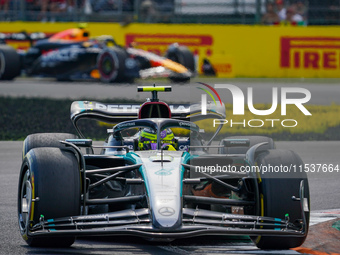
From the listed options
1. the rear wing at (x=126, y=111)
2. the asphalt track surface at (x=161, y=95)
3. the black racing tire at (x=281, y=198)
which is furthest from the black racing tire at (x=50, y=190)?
the asphalt track surface at (x=161, y=95)

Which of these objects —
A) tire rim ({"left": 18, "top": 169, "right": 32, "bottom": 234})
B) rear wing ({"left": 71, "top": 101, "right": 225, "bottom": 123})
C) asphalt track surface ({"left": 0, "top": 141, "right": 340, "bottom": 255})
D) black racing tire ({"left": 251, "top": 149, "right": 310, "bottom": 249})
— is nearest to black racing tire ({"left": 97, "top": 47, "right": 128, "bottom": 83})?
asphalt track surface ({"left": 0, "top": 141, "right": 340, "bottom": 255})

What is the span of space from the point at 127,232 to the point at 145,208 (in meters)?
0.42

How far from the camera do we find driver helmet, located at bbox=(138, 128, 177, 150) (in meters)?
7.16

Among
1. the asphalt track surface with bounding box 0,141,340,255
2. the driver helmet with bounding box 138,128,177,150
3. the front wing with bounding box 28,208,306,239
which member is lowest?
the asphalt track surface with bounding box 0,141,340,255

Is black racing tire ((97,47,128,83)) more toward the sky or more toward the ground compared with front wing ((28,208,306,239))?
more toward the ground

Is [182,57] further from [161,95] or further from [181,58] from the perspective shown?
[161,95]

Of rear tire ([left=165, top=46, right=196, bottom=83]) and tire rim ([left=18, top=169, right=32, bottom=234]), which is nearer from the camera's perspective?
tire rim ([left=18, top=169, right=32, bottom=234])

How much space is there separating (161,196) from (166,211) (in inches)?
7.8

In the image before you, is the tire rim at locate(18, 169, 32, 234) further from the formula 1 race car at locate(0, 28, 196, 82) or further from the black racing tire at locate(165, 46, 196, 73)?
the black racing tire at locate(165, 46, 196, 73)

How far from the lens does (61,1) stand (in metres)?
23.8

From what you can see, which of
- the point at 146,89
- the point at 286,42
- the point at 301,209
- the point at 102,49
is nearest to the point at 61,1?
the point at 102,49

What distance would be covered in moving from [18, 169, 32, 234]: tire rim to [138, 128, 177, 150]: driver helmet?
4.57 feet

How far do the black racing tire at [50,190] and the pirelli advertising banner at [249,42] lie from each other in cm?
1683

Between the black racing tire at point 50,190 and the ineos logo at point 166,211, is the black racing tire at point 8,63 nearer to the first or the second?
the black racing tire at point 50,190
